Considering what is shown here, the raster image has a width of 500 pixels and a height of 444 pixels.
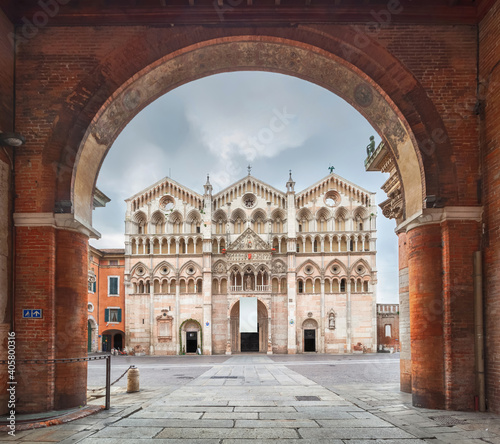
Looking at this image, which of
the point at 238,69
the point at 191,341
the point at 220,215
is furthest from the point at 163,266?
the point at 238,69

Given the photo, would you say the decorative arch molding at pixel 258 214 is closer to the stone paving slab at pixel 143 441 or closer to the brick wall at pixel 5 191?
the brick wall at pixel 5 191

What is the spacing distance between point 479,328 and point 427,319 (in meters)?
1.01

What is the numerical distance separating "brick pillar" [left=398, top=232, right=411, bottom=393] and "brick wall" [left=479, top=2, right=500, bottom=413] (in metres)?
3.39

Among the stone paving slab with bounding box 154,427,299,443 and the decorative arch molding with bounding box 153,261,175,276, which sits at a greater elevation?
the decorative arch molding with bounding box 153,261,175,276

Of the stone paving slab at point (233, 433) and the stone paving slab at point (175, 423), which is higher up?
the stone paving slab at point (233, 433)

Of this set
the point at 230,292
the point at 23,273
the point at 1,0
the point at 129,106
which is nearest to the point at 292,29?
the point at 129,106

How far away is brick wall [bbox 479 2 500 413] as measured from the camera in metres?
9.37

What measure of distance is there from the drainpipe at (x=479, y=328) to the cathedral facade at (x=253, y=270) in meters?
36.4

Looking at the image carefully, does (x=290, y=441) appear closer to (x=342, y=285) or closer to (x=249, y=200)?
(x=342, y=285)

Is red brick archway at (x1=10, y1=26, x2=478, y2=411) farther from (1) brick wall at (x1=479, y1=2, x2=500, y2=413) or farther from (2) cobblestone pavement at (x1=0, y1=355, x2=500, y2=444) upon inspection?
(2) cobblestone pavement at (x1=0, y1=355, x2=500, y2=444)

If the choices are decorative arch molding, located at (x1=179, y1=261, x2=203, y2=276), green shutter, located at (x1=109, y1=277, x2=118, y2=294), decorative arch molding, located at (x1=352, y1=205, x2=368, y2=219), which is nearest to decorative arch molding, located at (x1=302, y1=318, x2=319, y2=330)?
decorative arch molding, located at (x1=352, y1=205, x2=368, y2=219)

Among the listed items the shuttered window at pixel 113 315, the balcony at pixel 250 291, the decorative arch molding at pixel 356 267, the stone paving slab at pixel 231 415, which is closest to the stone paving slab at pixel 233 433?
the stone paving slab at pixel 231 415

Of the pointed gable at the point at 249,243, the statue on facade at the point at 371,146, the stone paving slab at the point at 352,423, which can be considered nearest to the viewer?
the stone paving slab at the point at 352,423

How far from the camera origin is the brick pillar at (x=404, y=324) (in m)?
12.9
